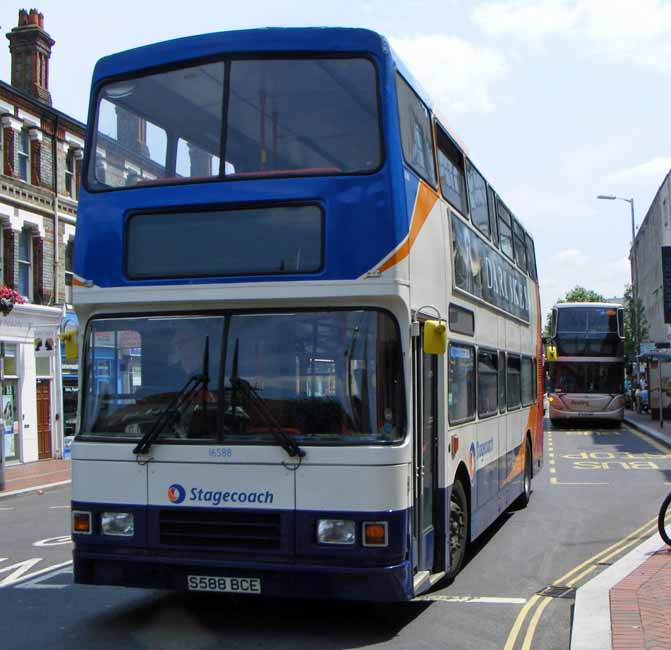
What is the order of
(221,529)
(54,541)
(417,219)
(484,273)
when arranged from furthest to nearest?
(54,541), (484,273), (417,219), (221,529)

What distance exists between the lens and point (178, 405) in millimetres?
7051

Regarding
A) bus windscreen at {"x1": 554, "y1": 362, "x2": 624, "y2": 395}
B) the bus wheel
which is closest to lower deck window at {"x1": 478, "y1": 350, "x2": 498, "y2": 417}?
the bus wheel

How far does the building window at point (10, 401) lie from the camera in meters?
26.1

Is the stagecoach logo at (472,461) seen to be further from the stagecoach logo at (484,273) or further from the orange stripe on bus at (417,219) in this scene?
the orange stripe on bus at (417,219)

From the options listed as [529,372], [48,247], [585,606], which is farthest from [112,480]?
[48,247]

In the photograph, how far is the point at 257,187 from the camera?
717 cm

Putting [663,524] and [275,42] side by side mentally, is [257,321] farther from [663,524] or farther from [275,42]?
[663,524]

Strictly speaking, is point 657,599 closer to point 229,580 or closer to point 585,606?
point 585,606

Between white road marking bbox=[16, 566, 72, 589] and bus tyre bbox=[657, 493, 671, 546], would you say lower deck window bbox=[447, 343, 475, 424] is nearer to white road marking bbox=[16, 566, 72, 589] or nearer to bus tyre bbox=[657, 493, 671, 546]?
bus tyre bbox=[657, 493, 671, 546]

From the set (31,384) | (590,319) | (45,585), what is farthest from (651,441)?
(45,585)

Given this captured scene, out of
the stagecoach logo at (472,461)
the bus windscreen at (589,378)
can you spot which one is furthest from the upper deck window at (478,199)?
the bus windscreen at (589,378)

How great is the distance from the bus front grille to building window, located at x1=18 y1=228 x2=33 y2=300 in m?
21.7

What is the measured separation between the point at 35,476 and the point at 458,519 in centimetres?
1612

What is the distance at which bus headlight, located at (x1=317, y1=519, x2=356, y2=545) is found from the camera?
672 centimetres
